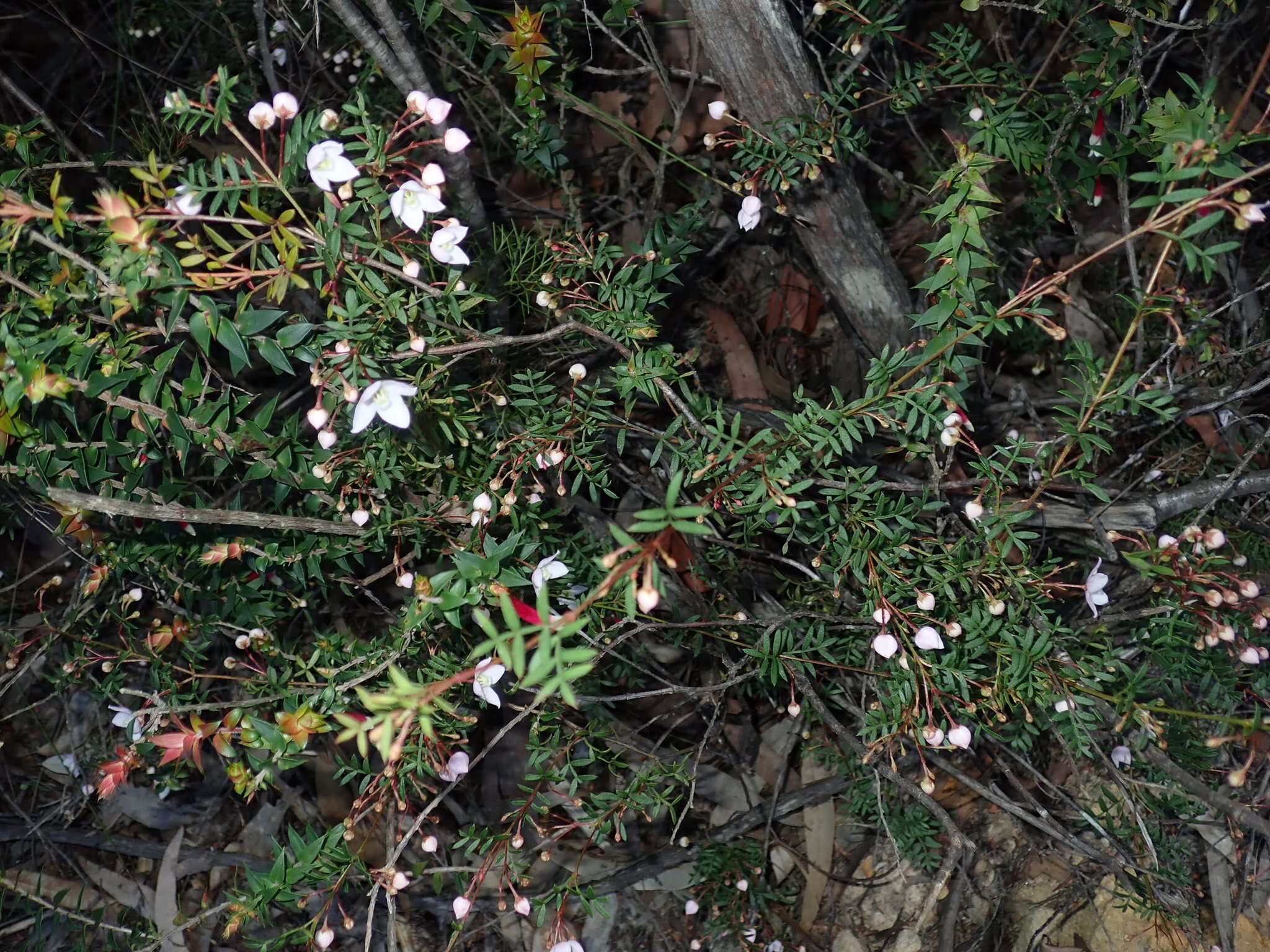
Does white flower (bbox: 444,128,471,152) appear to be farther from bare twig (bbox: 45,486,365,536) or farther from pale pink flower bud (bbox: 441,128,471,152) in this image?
bare twig (bbox: 45,486,365,536)

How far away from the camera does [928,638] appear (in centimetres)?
173

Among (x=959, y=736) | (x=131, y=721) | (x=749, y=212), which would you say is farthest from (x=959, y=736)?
(x=131, y=721)

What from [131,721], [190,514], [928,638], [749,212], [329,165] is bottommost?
[928,638]

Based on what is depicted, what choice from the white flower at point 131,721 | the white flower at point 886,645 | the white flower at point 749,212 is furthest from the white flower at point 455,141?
the white flower at point 131,721

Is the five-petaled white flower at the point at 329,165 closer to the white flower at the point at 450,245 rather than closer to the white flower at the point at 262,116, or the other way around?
the white flower at the point at 262,116

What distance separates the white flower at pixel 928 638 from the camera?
172 cm

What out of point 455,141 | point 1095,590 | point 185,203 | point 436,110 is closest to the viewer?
point 185,203

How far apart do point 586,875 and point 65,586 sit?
6.74 ft

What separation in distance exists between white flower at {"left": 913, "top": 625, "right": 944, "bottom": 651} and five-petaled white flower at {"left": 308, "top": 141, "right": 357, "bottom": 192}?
1302 millimetres

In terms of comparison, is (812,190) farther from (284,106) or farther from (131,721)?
(131,721)

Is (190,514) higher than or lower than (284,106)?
lower

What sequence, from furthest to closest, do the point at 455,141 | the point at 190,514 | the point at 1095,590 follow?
the point at 1095,590
the point at 190,514
the point at 455,141

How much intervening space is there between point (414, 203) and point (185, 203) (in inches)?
13.5

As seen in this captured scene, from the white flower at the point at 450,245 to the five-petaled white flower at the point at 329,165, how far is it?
171mm
